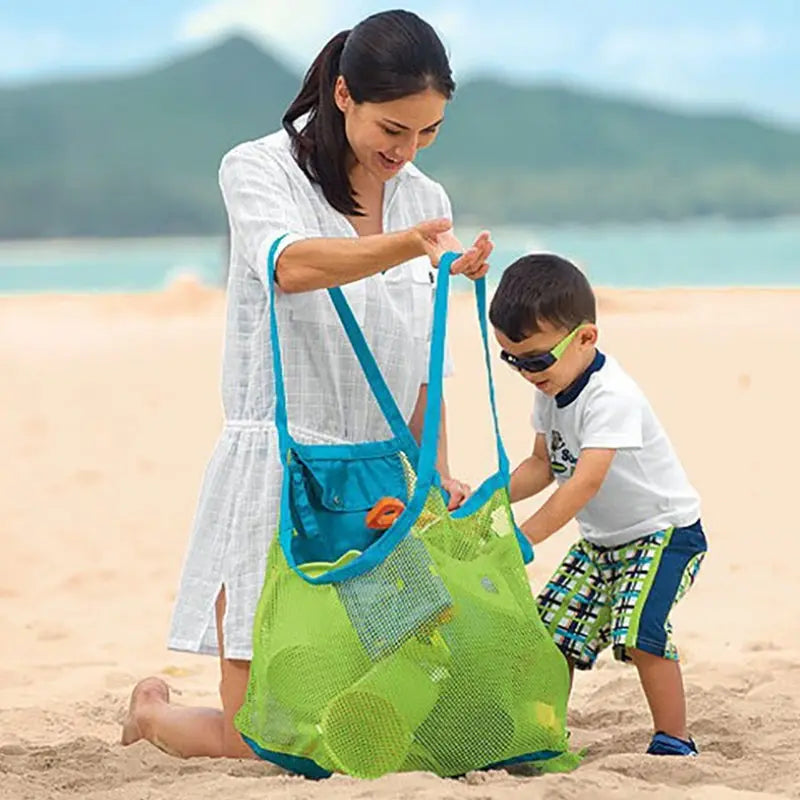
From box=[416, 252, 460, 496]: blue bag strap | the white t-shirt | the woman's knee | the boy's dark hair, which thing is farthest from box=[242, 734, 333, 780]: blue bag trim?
the boy's dark hair

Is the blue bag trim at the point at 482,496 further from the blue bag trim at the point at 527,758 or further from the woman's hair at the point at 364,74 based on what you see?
the woman's hair at the point at 364,74

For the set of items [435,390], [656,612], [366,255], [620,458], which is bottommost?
[656,612]

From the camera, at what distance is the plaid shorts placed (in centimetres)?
363

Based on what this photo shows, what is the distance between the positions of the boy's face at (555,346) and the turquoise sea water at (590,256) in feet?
62.2

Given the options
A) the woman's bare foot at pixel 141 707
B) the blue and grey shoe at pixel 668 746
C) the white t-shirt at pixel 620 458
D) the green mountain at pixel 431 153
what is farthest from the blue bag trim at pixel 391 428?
the green mountain at pixel 431 153

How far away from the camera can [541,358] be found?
359cm

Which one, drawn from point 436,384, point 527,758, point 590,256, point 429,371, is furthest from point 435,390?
point 590,256

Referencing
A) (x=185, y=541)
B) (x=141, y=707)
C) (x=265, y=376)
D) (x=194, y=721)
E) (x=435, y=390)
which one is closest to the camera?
(x=435, y=390)

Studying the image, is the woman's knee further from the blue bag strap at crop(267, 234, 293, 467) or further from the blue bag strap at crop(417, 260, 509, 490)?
the blue bag strap at crop(417, 260, 509, 490)

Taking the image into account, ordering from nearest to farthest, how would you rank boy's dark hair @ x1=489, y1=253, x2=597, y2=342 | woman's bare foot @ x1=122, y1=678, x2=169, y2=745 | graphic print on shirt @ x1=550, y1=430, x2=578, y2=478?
boy's dark hair @ x1=489, y1=253, x2=597, y2=342, graphic print on shirt @ x1=550, y1=430, x2=578, y2=478, woman's bare foot @ x1=122, y1=678, x2=169, y2=745

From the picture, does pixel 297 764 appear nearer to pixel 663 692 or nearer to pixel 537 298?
pixel 663 692

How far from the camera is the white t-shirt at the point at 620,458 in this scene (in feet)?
11.8

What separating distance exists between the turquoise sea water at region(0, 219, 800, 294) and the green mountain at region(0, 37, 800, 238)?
9.79 ft

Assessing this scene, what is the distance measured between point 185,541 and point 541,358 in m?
4.00
